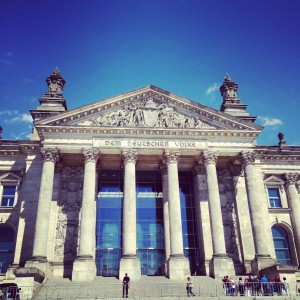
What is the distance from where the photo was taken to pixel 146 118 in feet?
120

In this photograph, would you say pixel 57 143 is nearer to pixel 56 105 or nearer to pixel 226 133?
pixel 56 105

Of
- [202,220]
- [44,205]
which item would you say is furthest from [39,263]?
[202,220]

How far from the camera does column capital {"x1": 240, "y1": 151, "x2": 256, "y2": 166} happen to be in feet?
116

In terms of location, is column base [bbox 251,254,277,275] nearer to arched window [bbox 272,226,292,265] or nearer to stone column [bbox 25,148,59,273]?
arched window [bbox 272,226,292,265]

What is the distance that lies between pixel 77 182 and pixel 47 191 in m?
4.96

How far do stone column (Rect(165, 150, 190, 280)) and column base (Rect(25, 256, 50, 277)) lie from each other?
33.0 feet

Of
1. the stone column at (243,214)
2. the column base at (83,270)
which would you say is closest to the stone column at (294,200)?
the stone column at (243,214)

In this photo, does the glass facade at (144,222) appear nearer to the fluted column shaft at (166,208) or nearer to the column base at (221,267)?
the fluted column shaft at (166,208)

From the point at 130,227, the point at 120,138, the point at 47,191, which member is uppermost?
the point at 120,138

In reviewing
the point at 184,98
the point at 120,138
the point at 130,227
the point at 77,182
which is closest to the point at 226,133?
the point at 184,98

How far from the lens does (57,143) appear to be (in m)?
34.5

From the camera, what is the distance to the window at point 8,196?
121 feet

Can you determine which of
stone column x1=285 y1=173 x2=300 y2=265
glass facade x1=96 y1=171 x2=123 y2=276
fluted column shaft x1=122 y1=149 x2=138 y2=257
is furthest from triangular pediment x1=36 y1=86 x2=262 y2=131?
stone column x1=285 y1=173 x2=300 y2=265

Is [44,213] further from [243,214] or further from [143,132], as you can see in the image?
[243,214]
